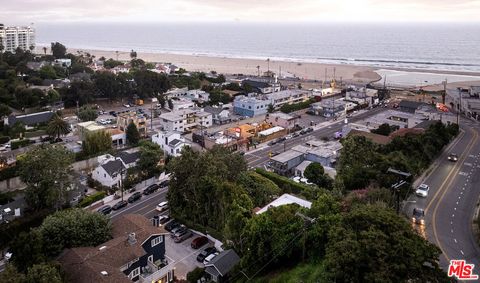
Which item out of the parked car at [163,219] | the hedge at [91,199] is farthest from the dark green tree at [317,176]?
the hedge at [91,199]

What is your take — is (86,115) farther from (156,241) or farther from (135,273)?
(135,273)

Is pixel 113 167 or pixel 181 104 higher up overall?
pixel 181 104

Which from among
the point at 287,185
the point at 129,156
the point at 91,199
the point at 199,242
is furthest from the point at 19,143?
the point at 287,185

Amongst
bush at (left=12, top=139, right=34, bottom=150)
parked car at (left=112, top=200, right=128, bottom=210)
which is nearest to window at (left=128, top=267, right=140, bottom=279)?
parked car at (left=112, top=200, right=128, bottom=210)

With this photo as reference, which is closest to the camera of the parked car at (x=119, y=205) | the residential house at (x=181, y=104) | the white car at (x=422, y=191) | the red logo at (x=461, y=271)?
the red logo at (x=461, y=271)

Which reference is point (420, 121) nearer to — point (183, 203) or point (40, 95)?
point (183, 203)

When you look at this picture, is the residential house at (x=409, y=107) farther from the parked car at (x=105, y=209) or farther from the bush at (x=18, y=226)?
the bush at (x=18, y=226)
